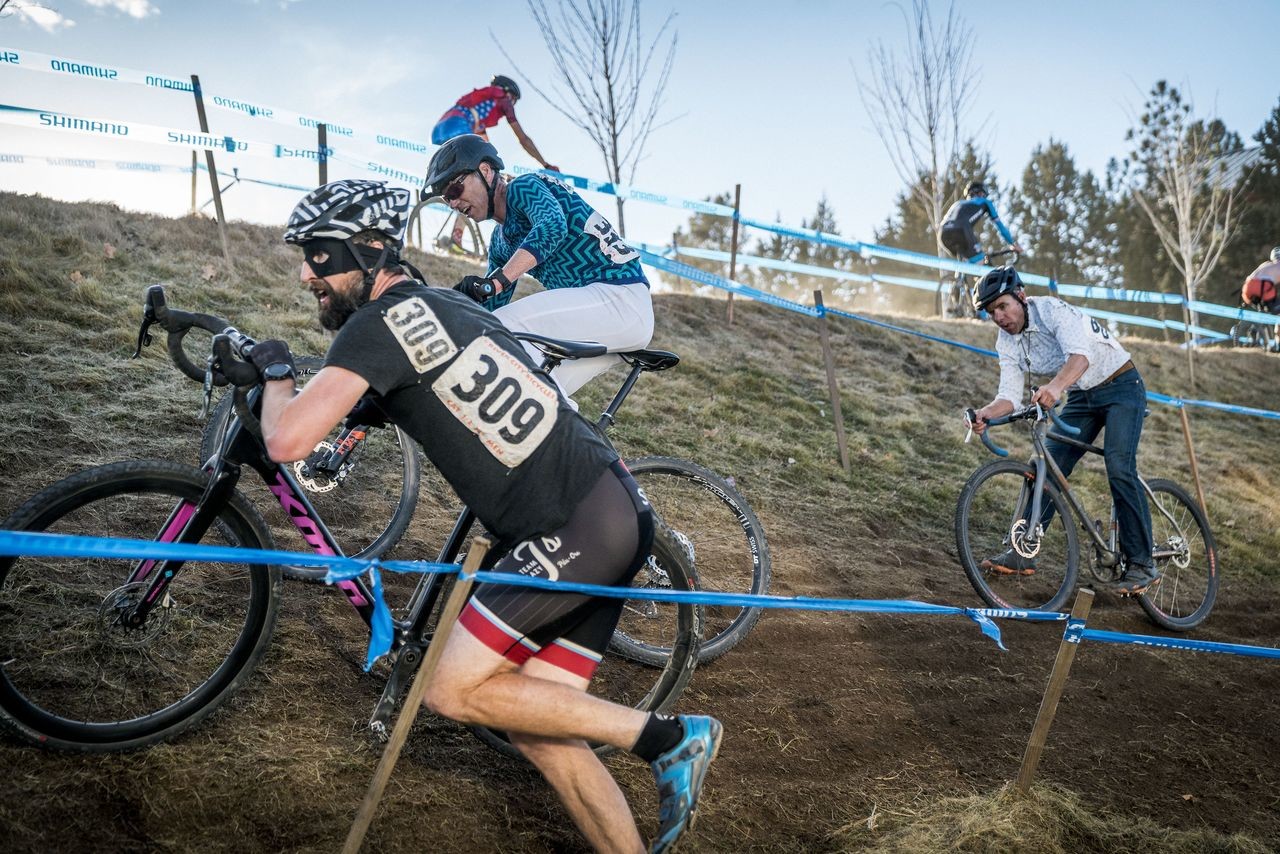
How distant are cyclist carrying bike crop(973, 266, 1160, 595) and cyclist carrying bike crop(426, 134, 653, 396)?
3.02m

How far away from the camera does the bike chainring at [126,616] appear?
2.80 meters

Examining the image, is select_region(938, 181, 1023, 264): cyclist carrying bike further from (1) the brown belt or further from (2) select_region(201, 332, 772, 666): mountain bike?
(2) select_region(201, 332, 772, 666): mountain bike

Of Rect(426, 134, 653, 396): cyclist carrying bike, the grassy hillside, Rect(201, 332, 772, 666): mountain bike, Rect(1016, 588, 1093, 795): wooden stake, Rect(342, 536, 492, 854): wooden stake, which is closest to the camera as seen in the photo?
A: Rect(342, 536, 492, 854): wooden stake

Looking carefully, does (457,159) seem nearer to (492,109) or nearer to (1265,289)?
(1265,289)

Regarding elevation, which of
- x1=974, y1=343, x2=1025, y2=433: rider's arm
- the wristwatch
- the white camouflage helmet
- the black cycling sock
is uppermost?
the white camouflage helmet

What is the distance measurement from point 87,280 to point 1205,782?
923cm

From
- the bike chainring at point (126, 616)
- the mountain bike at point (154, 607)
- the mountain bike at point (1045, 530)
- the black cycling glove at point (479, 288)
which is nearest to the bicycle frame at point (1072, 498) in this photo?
the mountain bike at point (1045, 530)

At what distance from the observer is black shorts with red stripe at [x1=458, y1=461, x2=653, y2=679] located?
248cm

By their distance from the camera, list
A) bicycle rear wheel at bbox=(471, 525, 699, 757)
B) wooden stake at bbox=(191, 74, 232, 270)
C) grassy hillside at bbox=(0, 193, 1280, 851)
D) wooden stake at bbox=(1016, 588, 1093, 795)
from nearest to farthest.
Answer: grassy hillside at bbox=(0, 193, 1280, 851), wooden stake at bbox=(1016, 588, 1093, 795), bicycle rear wheel at bbox=(471, 525, 699, 757), wooden stake at bbox=(191, 74, 232, 270)

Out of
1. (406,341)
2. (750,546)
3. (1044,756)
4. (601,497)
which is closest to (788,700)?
(750,546)

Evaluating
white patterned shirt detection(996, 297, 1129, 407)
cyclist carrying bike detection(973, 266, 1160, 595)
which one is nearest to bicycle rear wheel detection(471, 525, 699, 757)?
cyclist carrying bike detection(973, 266, 1160, 595)

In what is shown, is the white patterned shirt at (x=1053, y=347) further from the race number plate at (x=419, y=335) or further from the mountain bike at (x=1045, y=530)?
the race number plate at (x=419, y=335)

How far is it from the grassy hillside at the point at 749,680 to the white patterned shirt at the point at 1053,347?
1669mm

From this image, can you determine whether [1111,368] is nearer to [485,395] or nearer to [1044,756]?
[1044,756]
